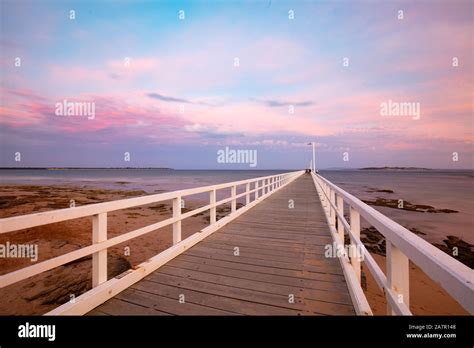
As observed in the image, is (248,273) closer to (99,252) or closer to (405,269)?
(99,252)

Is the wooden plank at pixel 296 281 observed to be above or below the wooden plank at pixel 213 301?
below

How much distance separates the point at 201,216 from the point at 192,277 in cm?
1394

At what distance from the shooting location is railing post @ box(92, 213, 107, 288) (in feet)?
8.65

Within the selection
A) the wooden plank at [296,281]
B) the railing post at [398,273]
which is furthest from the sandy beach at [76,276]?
the railing post at [398,273]

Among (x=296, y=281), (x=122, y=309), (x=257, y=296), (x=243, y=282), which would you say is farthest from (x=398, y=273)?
(x=122, y=309)

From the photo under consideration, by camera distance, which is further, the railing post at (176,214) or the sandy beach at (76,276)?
the sandy beach at (76,276)

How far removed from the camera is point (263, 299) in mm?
2871

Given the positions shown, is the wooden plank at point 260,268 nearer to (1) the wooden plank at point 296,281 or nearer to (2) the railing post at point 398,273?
(1) the wooden plank at point 296,281

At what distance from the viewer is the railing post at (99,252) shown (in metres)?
2.64

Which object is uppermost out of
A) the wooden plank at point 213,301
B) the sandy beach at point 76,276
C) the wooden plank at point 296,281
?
the wooden plank at point 213,301

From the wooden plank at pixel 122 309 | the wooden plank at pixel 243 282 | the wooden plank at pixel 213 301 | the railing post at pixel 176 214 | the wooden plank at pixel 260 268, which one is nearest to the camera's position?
the wooden plank at pixel 122 309

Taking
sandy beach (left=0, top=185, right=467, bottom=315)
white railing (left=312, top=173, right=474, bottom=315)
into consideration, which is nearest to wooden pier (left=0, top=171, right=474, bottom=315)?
white railing (left=312, top=173, right=474, bottom=315)

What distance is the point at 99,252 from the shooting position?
2738mm
